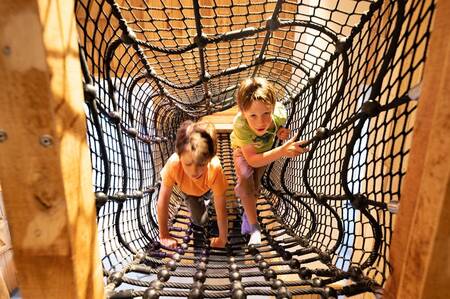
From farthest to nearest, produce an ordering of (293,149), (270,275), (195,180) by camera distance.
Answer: (195,180) < (293,149) < (270,275)

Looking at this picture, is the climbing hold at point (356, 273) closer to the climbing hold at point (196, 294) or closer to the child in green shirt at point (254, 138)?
the climbing hold at point (196, 294)

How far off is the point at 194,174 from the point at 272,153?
247 millimetres

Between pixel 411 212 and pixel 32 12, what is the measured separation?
1.37 feet

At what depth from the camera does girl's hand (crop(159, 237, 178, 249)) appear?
0.92 m

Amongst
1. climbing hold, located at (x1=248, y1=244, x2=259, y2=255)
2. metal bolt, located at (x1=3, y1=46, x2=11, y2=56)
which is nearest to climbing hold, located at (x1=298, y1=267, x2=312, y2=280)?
climbing hold, located at (x1=248, y1=244, x2=259, y2=255)

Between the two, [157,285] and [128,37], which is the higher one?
[128,37]

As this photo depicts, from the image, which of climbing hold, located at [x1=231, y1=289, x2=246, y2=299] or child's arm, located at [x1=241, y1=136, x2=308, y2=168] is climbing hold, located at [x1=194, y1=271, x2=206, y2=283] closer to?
climbing hold, located at [x1=231, y1=289, x2=246, y2=299]

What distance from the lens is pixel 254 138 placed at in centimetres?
103

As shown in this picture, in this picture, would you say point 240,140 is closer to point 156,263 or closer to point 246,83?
point 246,83

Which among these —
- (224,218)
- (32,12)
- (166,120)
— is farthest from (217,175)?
(32,12)

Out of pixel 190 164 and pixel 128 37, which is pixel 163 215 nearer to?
pixel 190 164

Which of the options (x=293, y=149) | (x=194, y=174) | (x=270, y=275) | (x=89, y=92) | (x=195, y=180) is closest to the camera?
(x=89, y=92)

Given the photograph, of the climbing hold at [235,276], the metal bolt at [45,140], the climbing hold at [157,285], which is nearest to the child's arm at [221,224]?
the climbing hold at [235,276]

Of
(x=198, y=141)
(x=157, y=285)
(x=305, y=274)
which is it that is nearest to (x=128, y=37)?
(x=198, y=141)
